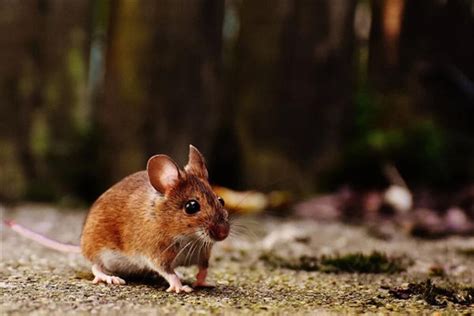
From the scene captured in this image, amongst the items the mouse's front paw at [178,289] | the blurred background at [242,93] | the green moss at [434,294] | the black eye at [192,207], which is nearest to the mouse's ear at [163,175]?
the black eye at [192,207]

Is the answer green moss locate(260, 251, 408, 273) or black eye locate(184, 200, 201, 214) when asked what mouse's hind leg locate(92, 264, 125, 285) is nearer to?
black eye locate(184, 200, 201, 214)

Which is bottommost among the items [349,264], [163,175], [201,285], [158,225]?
[349,264]

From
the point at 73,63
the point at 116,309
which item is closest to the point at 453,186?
the point at 73,63

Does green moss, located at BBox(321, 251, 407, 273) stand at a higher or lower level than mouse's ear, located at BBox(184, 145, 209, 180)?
lower

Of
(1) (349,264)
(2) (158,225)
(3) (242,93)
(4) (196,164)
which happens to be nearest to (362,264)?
(1) (349,264)

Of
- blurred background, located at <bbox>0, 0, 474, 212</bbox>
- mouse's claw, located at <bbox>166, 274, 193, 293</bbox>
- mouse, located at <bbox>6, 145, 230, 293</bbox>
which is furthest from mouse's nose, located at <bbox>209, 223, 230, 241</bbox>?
blurred background, located at <bbox>0, 0, 474, 212</bbox>

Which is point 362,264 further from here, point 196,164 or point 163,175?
point 163,175
